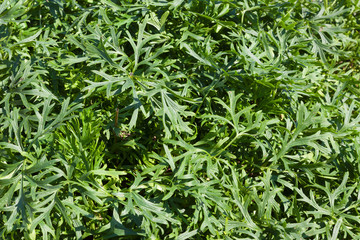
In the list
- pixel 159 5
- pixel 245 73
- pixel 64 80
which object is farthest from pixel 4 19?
pixel 245 73

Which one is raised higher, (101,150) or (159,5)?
(159,5)

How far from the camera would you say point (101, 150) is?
5.08 ft

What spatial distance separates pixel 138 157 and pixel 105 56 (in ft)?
1.41

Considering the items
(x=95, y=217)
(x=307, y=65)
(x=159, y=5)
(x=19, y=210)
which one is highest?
(x=159, y=5)

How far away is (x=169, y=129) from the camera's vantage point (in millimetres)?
1604

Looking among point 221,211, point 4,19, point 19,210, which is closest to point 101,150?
point 19,210

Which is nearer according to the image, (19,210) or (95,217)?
(19,210)

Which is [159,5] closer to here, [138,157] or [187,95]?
[187,95]

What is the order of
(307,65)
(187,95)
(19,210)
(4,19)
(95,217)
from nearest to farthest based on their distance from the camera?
(19,210), (95,217), (4,19), (187,95), (307,65)

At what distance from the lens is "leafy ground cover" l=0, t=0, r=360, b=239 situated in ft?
4.78

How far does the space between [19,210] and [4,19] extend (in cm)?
74

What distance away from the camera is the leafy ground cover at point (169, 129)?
1.46 meters

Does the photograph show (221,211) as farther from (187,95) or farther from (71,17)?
(71,17)

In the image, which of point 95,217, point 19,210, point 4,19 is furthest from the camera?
point 4,19
